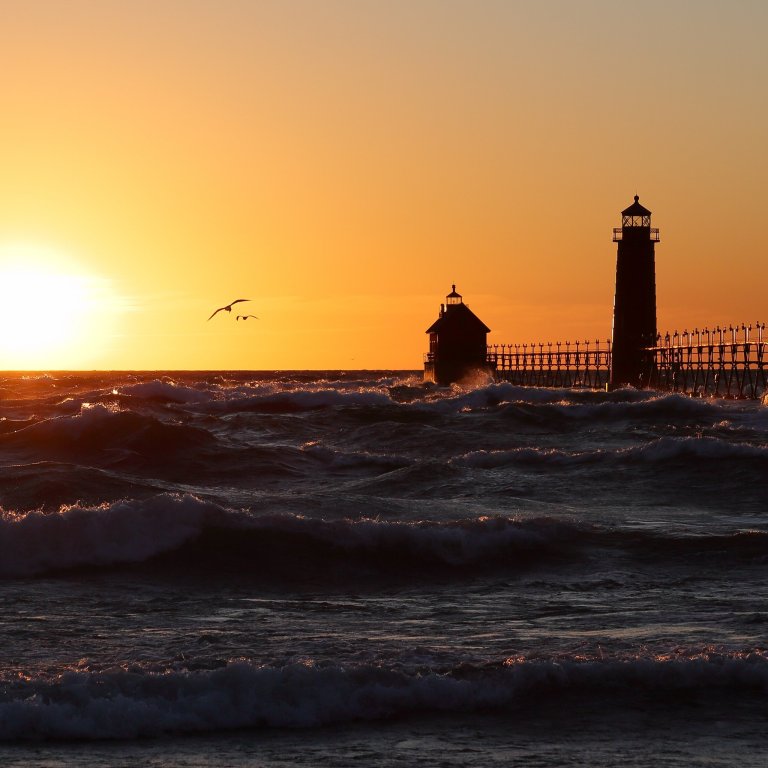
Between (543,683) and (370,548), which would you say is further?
(370,548)

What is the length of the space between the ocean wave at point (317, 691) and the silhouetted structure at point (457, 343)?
225 ft

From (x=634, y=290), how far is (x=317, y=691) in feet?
165

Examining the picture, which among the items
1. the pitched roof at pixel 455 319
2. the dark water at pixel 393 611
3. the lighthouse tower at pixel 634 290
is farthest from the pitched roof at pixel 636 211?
the dark water at pixel 393 611

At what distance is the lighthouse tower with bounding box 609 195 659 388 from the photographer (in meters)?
56.8

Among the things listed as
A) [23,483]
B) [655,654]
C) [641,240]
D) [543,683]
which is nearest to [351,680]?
[543,683]

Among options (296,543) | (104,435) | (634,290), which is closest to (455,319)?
(634,290)

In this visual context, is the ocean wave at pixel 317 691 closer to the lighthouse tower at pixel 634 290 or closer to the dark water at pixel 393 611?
the dark water at pixel 393 611

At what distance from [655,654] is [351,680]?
7.73 ft

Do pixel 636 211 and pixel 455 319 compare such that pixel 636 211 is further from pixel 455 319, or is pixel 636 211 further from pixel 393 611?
pixel 393 611

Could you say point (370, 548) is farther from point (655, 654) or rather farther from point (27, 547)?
point (655, 654)

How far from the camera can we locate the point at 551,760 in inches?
308

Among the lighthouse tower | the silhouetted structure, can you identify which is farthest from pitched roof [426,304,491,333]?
the lighthouse tower

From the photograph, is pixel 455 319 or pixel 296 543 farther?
pixel 455 319

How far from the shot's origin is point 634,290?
5747 centimetres
